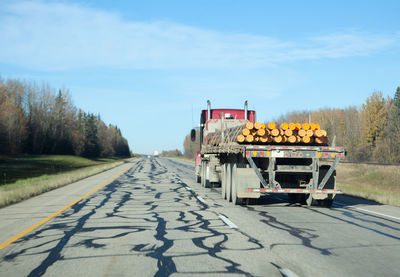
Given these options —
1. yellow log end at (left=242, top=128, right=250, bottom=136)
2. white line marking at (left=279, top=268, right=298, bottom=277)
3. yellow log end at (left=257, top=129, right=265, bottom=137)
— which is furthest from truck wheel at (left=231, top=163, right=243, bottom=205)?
white line marking at (left=279, top=268, right=298, bottom=277)

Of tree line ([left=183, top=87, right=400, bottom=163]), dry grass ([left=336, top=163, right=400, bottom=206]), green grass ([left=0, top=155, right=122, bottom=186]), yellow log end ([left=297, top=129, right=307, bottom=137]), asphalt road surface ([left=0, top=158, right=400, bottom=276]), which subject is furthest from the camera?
tree line ([left=183, top=87, right=400, bottom=163])

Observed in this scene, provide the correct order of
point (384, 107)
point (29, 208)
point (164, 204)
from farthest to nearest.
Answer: point (384, 107) → point (164, 204) → point (29, 208)

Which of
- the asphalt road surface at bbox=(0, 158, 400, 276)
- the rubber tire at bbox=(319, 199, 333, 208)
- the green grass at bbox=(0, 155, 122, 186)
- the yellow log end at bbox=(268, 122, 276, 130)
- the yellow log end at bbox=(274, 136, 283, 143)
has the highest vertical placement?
the yellow log end at bbox=(268, 122, 276, 130)

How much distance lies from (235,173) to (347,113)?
95.1 metres

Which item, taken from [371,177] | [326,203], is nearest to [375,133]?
[371,177]

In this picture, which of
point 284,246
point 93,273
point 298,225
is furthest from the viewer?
point 298,225

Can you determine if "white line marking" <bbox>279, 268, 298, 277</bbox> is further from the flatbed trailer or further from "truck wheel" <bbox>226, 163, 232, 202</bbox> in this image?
"truck wheel" <bbox>226, 163, 232, 202</bbox>

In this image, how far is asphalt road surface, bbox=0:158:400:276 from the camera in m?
5.26

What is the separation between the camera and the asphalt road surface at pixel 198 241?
526 cm

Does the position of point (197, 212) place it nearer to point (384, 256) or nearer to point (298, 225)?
point (298, 225)

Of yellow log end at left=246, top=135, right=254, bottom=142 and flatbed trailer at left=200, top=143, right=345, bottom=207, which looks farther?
yellow log end at left=246, top=135, right=254, bottom=142

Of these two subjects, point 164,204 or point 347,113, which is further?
point 347,113

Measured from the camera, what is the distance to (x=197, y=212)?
10531 mm

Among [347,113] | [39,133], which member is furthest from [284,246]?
[347,113]
